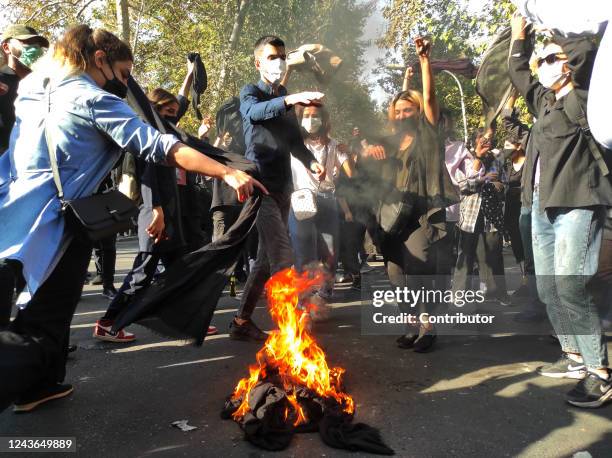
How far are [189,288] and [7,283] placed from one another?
98cm

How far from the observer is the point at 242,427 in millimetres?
2717

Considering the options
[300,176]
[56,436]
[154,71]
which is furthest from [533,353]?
[154,71]

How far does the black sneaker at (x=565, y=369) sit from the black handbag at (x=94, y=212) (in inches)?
118

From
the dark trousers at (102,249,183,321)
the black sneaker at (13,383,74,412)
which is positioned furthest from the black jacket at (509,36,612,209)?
the black sneaker at (13,383,74,412)

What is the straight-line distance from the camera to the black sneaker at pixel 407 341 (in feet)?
14.1

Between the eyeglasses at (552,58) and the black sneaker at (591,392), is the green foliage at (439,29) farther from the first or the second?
the black sneaker at (591,392)

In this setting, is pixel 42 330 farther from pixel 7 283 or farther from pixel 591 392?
pixel 591 392

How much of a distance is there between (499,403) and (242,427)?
1.58 meters

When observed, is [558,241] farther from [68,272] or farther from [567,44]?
[68,272]

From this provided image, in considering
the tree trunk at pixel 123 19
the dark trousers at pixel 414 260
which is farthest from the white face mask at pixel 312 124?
the tree trunk at pixel 123 19

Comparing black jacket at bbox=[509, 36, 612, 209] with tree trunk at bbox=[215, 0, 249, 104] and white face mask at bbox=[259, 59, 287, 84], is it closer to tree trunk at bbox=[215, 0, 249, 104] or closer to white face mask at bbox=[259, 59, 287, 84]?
white face mask at bbox=[259, 59, 287, 84]

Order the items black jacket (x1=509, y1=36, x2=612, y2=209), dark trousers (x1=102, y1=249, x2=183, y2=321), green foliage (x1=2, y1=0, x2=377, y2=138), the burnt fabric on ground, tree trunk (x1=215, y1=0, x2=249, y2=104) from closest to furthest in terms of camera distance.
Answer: the burnt fabric on ground < black jacket (x1=509, y1=36, x2=612, y2=209) < dark trousers (x1=102, y1=249, x2=183, y2=321) < green foliage (x1=2, y1=0, x2=377, y2=138) < tree trunk (x1=215, y1=0, x2=249, y2=104)

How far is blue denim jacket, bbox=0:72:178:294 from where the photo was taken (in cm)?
241

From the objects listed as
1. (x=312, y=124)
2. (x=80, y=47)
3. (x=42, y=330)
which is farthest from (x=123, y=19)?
(x=42, y=330)
